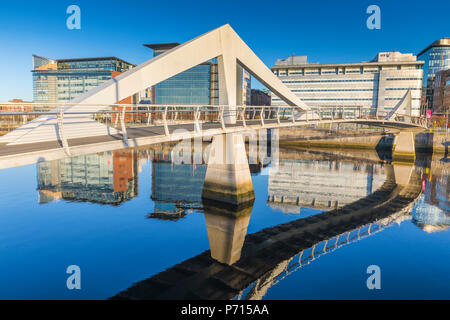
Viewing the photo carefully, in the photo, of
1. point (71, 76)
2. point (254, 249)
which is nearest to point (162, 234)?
point (254, 249)

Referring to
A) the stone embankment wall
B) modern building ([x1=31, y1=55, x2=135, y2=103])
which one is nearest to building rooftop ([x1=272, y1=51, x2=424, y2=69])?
the stone embankment wall

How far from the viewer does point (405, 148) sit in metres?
37.6

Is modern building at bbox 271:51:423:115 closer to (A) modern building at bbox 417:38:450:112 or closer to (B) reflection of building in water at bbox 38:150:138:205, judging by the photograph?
(A) modern building at bbox 417:38:450:112

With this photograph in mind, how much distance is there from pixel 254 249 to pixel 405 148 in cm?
3376

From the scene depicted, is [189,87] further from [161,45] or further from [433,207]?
[433,207]

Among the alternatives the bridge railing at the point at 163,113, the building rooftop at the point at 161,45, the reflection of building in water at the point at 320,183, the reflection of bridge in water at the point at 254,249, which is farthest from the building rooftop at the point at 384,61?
the reflection of bridge in water at the point at 254,249

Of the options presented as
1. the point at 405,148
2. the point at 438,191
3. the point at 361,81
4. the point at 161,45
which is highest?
the point at 161,45

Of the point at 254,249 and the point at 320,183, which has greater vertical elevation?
the point at 320,183

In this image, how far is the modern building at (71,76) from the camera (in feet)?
337

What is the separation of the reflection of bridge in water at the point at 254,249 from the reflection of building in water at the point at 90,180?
7.91 meters

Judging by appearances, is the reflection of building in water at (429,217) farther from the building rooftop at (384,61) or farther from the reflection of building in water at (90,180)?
the building rooftop at (384,61)

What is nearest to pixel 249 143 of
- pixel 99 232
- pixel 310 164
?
pixel 310 164
